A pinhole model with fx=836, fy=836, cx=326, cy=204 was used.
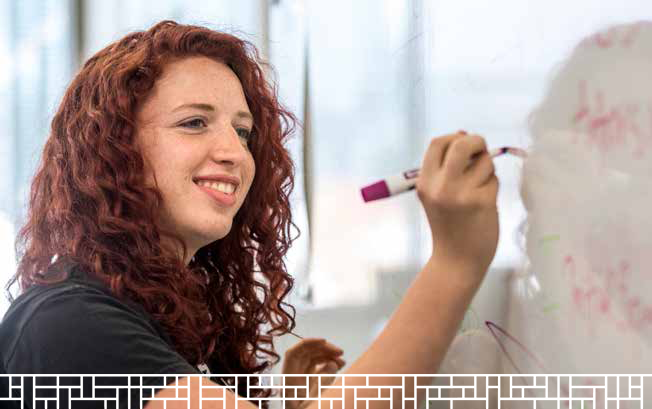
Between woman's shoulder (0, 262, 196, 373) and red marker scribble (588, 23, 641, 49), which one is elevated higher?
red marker scribble (588, 23, 641, 49)

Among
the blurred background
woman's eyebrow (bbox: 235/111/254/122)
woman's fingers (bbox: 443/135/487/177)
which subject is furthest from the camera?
woman's eyebrow (bbox: 235/111/254/122)

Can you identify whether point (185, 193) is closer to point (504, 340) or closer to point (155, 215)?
point (155, 215)

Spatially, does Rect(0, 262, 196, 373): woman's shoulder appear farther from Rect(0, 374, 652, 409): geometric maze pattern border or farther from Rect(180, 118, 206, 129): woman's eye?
Rect(180, 118, 206, 129): woman's eye

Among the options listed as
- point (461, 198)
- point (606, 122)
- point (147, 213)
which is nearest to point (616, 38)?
point (606, 122)

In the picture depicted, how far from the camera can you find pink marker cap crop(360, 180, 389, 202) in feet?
2.01

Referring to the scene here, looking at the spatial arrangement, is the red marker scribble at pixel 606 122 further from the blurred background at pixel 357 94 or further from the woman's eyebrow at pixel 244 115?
the woman's eyebrow at pixel 244 115

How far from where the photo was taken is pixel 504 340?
73 cm

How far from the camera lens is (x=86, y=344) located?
0.62 meters

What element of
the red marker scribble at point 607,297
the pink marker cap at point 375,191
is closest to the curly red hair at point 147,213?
the pink marker cap at point 375,191

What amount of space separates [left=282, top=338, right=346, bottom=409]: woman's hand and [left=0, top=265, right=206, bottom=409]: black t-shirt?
0.75ft

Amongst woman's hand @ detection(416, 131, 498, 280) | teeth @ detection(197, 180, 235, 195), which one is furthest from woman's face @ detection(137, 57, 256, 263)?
woman's hand @ detection(416, 131, 498, 280)

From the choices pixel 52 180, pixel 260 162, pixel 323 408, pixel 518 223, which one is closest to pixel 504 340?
pixel 518 223

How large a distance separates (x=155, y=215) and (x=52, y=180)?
129 millimetres

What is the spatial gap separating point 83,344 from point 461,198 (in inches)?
11.7
